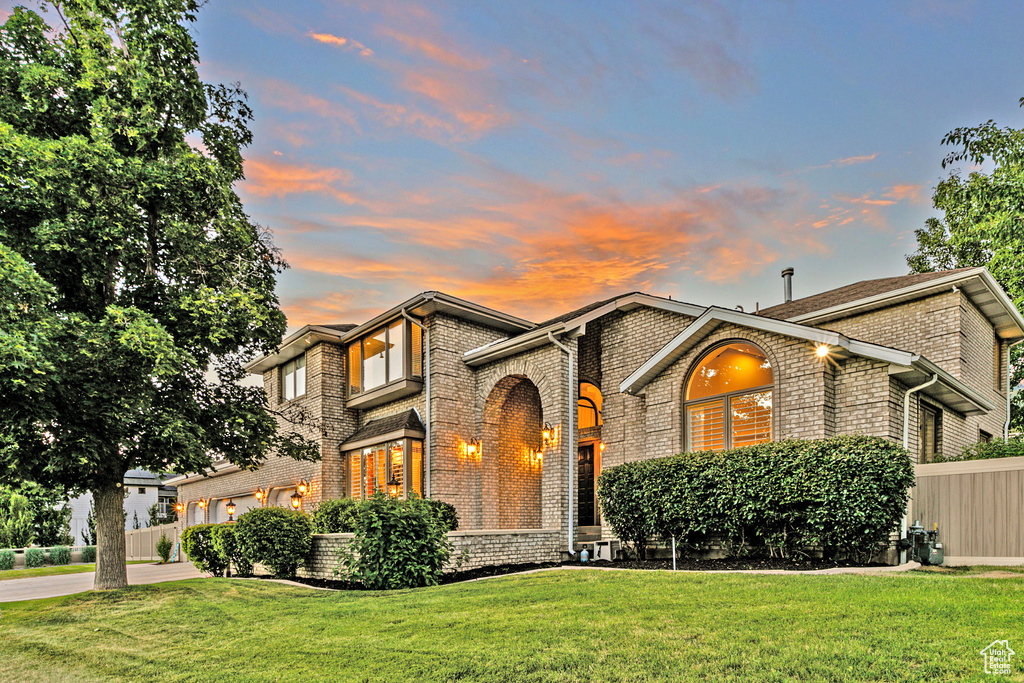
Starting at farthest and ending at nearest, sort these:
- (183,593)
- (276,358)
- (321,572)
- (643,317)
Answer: (276,358) < (643,317) < (321,572) < (183,593)

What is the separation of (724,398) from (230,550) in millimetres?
11867

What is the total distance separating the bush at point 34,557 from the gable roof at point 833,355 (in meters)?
28.9

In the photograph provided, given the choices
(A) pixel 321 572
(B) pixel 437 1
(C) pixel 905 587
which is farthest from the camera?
(A) pixel 321 572

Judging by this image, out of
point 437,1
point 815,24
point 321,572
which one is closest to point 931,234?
point 815,24

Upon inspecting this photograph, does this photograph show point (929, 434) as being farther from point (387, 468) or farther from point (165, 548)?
point (165, 548)

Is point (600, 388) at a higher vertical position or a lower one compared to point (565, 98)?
lower

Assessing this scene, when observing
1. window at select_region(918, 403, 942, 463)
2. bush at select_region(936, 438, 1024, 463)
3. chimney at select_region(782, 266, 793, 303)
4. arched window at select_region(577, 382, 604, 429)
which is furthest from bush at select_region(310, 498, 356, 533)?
chimney at select_region(782, 266, 793, 303)

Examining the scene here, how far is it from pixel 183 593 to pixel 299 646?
596 cm

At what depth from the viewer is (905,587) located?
6.77m

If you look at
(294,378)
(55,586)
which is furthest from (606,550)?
(55,586)

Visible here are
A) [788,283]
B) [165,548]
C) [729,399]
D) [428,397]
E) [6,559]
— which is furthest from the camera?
[6,559]

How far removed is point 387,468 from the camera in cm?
1809

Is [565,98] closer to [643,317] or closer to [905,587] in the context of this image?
[643,317]

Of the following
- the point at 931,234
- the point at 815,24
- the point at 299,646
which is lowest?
the point at 299,646
